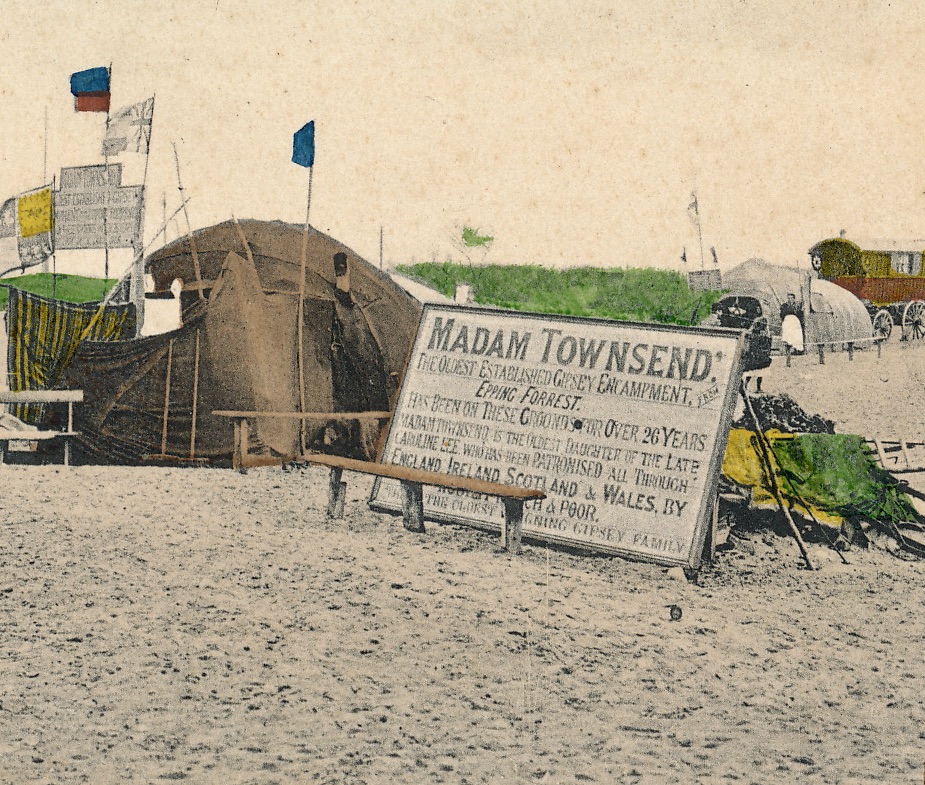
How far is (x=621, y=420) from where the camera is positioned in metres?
8.95

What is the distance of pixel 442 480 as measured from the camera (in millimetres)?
9227

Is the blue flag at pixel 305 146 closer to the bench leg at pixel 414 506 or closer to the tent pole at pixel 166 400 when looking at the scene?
the tent pole at pixel 166 400

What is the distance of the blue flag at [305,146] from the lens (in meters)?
14.0

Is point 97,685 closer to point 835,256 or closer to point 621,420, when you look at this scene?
point 621,420

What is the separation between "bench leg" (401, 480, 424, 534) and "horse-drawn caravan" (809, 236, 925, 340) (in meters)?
25.2

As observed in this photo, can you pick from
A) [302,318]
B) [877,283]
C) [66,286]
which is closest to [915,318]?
[877,283]

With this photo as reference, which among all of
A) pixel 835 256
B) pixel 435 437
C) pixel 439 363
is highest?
pixel 835 256

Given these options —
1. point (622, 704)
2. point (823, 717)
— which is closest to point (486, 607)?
point (622, 704)

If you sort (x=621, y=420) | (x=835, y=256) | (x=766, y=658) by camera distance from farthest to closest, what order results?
(x=835, y=256) → (x=621, y=420) → (x=766, y=658)

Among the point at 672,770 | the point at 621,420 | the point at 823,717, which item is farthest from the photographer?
the point at 621,420

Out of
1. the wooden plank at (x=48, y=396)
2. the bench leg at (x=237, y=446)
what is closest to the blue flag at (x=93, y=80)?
the wooden plank at (x=48, y=396)

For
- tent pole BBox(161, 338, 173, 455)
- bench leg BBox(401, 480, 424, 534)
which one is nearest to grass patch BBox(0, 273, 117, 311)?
tent pole BBox(161, 338, 173, 455)

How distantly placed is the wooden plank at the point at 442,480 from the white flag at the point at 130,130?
8966 mm

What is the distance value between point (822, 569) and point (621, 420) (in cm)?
207
